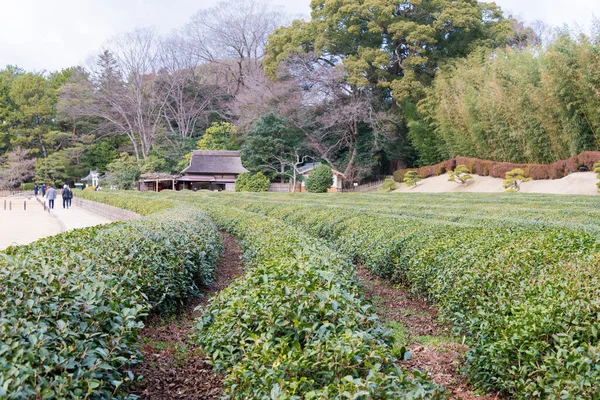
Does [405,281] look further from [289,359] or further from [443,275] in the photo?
[289,359]

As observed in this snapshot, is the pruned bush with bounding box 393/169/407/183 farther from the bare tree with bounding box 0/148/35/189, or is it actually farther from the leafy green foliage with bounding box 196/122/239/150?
the bare tree with bounding box 0/148/35/189

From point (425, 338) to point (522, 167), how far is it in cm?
2181

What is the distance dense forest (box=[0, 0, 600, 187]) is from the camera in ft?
76.3

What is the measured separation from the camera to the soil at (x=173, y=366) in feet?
10.6

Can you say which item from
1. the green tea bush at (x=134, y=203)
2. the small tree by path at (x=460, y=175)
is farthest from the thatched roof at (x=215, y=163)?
the small tree by path at (x=460, y=175)

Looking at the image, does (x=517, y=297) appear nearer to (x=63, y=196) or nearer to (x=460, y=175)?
(x=460, y=175)

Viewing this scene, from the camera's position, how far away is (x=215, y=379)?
3.35 m

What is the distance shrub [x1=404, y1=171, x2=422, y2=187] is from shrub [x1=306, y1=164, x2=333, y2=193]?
4888mm

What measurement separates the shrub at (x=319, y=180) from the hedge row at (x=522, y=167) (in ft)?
19.6

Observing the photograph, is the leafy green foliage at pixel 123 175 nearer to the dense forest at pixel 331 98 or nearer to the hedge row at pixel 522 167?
the dense forest at pixel 331 98

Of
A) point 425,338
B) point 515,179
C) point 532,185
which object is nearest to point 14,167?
point 515,179

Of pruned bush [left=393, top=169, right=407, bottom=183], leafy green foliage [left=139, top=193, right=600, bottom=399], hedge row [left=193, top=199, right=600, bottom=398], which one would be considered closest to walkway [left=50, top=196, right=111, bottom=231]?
leafy green foliage [left=139, top=193, right=600, bottom=399]

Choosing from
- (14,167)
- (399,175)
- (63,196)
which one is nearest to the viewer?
(63,196)

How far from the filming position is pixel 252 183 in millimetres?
34812
